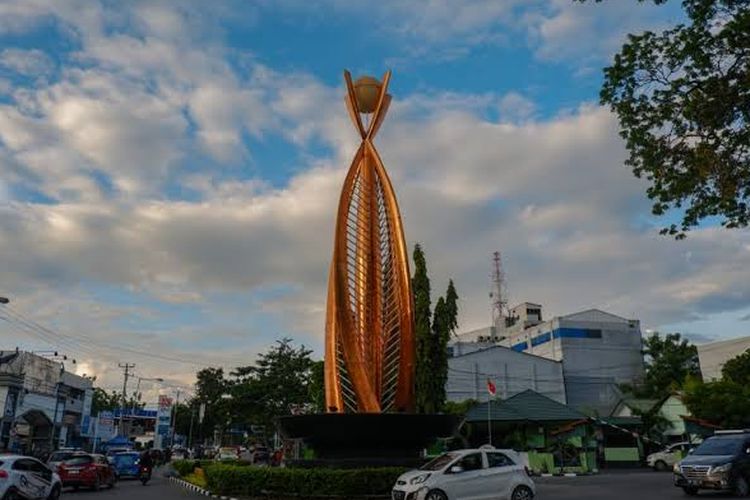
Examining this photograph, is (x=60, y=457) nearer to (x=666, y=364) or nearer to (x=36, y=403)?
(x=36, y=403)

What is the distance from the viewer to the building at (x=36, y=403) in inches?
1719

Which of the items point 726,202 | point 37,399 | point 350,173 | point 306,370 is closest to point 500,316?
point 306,370

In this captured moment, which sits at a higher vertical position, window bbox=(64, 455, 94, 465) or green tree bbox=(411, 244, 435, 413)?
green tree bbox=(411, 244, 435, 413)

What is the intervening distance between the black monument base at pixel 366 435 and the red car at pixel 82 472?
8467mm

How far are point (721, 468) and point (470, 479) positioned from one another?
24.5ft

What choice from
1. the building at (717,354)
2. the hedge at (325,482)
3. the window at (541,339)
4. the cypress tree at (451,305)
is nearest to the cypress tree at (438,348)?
the cypress tree at (451,305)

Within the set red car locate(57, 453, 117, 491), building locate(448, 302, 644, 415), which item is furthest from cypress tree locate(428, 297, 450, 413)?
building locate(448, 302, 644, 415)

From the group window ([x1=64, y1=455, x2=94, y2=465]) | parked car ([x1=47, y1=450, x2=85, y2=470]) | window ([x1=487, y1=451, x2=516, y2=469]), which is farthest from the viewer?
parked car ([x1=47, y1=450, x2=85, y2=470])

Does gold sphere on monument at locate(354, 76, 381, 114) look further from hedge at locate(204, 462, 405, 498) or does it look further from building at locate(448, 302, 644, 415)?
building at locate(448, 302, 644, 415)

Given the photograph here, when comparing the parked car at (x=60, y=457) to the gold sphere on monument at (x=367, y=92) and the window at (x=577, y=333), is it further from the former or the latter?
the window at (x=577, y=333)

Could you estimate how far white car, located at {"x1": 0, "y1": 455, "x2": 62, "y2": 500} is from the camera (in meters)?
13.5

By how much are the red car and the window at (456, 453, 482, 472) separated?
14570 millimetres

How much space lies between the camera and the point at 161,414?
66562mm

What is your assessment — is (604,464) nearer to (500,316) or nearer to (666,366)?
(666,366)
